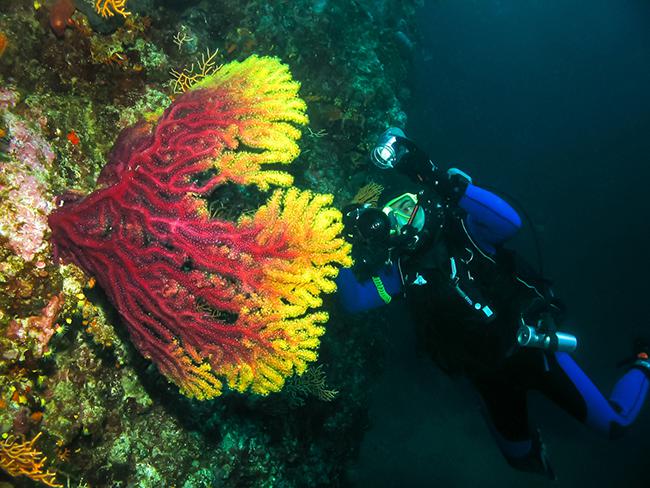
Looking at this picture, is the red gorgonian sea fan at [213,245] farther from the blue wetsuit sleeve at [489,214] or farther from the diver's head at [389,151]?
the blue wetsuit sleeve at [489,214]

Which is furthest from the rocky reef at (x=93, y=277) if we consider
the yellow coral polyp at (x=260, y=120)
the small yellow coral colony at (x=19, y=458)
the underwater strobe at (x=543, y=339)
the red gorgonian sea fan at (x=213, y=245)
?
the underwater strobe at (x=543, y=339)

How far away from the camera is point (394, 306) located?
9.69 metres

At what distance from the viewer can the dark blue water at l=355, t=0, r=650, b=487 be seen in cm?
984

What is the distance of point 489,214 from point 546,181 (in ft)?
33.8

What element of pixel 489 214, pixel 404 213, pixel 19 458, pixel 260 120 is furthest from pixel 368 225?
pixel 19 458

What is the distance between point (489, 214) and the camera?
4.91m

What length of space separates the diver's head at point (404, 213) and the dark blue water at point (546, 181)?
590 cm

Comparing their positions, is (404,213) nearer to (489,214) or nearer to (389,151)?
(389,151)

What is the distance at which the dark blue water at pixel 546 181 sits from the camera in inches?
388

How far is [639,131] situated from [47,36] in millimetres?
19391

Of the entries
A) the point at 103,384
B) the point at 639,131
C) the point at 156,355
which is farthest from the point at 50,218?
the point at 639,131

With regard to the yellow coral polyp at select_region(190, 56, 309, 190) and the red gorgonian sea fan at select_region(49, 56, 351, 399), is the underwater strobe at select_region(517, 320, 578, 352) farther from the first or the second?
the yellow coral polyp at select_region(190, 56, 309, 190)

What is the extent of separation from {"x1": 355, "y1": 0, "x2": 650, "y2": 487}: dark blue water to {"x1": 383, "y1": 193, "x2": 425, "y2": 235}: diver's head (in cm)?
590

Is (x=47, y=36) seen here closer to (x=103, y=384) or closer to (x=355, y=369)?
(x=103, y=384)
